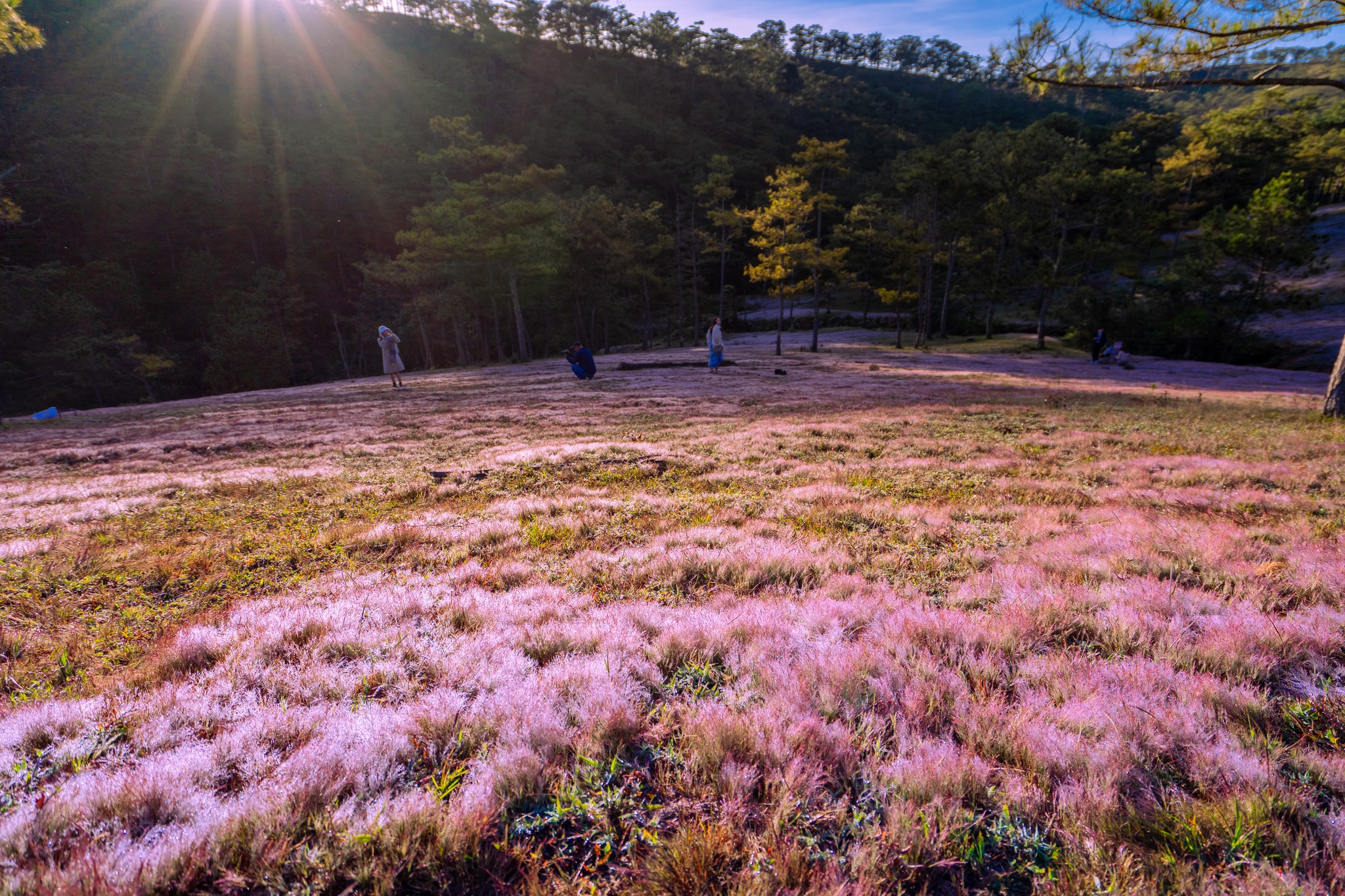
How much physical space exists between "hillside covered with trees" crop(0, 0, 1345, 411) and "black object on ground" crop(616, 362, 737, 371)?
10544mm

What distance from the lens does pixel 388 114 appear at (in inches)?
2874

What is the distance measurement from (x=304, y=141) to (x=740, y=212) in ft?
202

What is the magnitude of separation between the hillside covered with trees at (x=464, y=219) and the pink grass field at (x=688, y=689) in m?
24.2

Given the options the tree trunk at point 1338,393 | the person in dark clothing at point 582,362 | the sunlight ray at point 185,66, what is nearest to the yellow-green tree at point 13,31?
the person in dark clothing at point 582,362

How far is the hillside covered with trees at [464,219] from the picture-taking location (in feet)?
134

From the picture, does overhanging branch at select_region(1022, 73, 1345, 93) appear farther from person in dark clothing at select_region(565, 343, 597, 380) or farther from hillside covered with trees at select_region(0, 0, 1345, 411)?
hillside covered with trees at select_region(0, 0, 1345, 411)

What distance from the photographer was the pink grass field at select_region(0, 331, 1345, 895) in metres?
1.81

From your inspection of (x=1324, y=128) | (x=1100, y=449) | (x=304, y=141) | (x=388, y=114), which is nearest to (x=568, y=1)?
(x=388, y=114)

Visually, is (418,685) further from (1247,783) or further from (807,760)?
(1247,783)

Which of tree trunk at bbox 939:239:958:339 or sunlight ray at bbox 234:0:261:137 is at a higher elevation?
sunlight ray at bbox 234:0:261:137

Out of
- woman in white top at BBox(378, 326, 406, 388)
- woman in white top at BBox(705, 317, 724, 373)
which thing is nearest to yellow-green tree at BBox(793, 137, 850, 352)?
woman in white top at BBox(705, 317, 724, 373)

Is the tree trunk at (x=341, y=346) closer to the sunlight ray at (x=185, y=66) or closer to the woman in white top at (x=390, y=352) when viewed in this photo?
the sunlight ray at (x=185, y=66)

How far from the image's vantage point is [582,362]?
22875 millimetres

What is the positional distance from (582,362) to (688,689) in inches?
832
